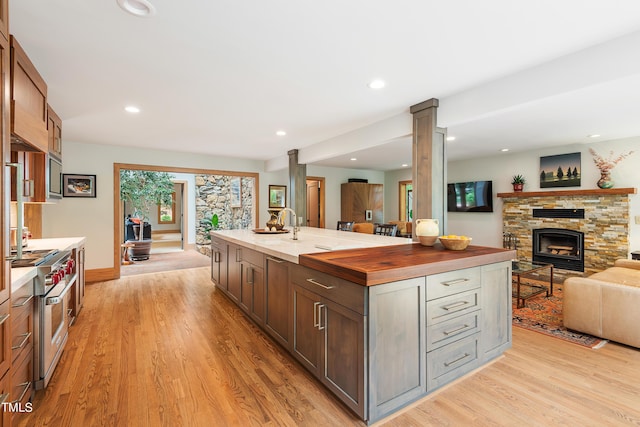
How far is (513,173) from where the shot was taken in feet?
18.8

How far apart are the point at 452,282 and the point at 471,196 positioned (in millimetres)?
5098

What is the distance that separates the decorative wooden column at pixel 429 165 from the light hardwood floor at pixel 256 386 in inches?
54.8

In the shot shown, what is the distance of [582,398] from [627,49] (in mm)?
2186

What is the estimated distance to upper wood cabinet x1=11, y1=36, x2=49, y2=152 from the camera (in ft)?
5.43

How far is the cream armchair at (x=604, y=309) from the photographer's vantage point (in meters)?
2.52

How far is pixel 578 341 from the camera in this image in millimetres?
2678

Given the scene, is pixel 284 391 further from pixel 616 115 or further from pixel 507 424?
pixel 616 115

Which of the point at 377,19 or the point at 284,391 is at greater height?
the point at 377,19

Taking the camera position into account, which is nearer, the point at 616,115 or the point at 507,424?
the point at 507,424

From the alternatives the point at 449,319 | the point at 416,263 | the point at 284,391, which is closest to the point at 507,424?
the point at 449,319

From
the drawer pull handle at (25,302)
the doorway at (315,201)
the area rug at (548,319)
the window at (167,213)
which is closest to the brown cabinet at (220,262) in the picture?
the drawer pull handle at (25,302)

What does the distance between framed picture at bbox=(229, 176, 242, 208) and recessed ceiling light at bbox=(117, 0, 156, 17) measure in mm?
7215

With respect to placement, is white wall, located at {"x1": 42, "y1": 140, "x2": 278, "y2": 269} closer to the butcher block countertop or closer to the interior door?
the interior door

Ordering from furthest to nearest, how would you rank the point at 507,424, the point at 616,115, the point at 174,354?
the point at 616,115
the point at 174,354
the point at 507,424
